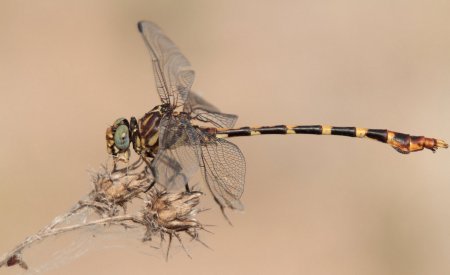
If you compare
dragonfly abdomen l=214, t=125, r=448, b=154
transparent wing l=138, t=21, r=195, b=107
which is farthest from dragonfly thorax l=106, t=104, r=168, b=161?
dragonfly abdomen l=214, t=125, r=448, b=154

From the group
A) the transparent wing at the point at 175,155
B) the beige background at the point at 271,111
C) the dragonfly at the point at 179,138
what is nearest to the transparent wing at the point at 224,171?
the dragonfly at the point at 179,138

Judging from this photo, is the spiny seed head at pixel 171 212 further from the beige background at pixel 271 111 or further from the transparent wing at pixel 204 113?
the beige background at pixel 271 111

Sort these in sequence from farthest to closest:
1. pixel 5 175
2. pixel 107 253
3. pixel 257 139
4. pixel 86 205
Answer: pixel 257 139, pixel 5 175, pixel 107 253, pixel 86 205

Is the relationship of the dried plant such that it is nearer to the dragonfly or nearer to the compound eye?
the dragonfly

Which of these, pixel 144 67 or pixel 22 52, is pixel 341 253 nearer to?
pixel 144 67

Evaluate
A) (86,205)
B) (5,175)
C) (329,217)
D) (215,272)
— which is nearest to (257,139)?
(329,217)
